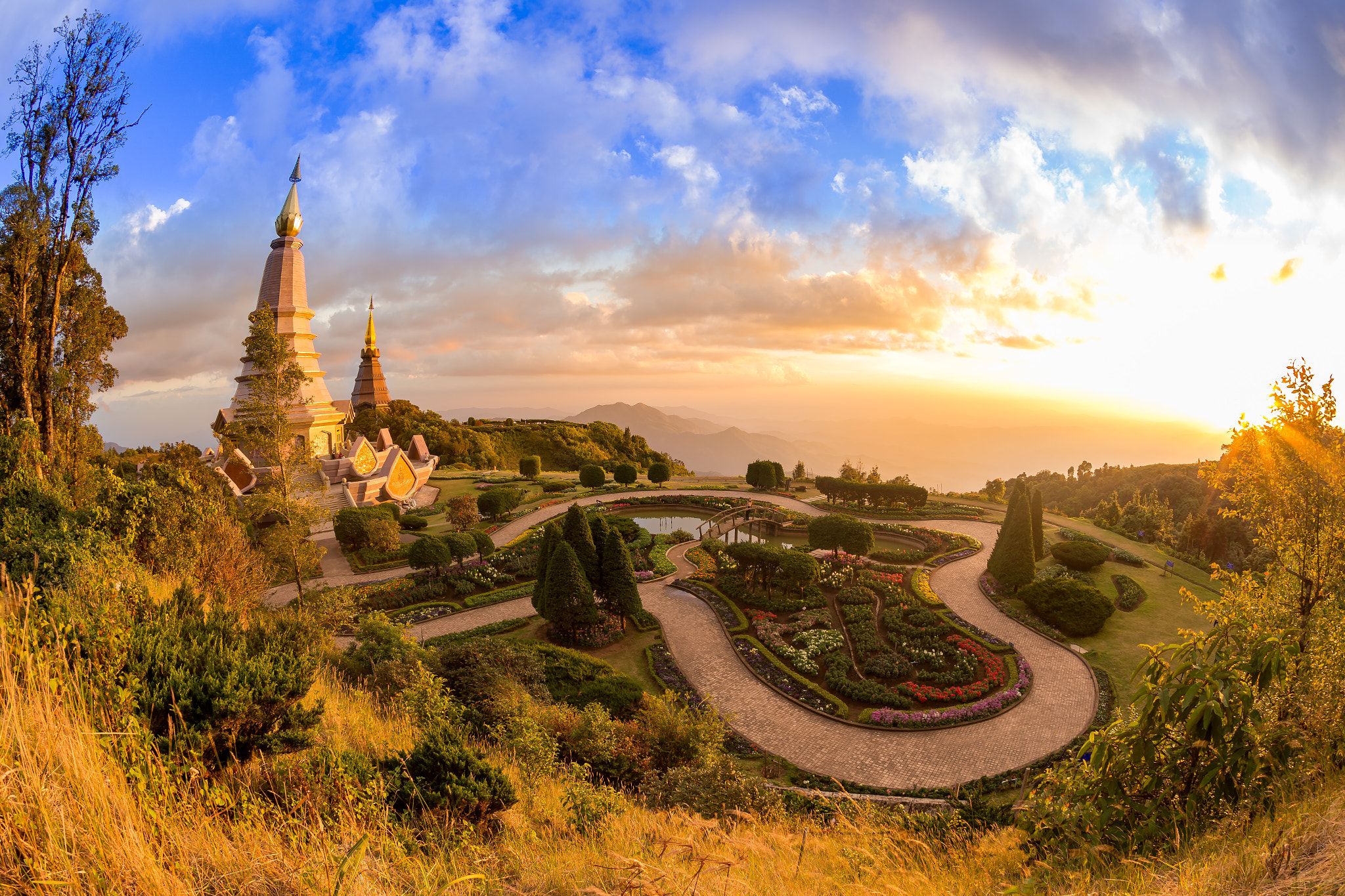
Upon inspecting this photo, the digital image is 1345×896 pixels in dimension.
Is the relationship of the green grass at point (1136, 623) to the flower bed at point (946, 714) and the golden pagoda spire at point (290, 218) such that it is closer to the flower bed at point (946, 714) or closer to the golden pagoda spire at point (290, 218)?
the flower bed at point (946, 714)

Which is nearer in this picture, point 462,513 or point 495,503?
point 462,513

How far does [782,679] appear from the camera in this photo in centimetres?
1588

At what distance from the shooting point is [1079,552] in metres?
24.1

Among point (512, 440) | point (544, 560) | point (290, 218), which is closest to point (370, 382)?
point (512, 440)

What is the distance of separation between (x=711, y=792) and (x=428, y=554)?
17302mm

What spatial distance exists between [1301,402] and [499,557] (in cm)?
2482

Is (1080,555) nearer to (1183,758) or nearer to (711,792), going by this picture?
(711,792)

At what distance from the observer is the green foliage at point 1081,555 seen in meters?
23.9

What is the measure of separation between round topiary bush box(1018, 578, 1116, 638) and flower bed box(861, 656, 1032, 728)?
17.7 feet

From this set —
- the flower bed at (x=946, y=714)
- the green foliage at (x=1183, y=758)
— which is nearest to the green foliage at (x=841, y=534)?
the flower bed at (x=946, y=714)

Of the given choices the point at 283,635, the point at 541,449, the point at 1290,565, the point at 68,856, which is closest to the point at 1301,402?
the point at 1290,565

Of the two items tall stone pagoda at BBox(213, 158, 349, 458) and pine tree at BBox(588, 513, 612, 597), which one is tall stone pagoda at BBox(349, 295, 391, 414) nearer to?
tall stone pagoda at BBox(213, 158, 349, 458)

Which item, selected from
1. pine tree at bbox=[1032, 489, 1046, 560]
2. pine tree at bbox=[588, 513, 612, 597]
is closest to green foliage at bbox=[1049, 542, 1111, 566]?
pine tree at bbox=[1032, 489, 1046, 560]

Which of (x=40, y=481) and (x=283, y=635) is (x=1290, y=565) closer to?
(x=283, y=635)
